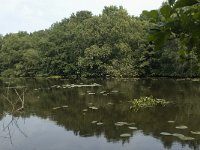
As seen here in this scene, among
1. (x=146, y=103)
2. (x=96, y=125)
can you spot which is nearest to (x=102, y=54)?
(x=146, y=103)

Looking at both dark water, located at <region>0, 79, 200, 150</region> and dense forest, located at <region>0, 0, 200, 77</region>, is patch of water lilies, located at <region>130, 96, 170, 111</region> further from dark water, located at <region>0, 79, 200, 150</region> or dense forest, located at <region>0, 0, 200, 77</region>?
dense forest, located at <region>0, 0, 200, 77</region>

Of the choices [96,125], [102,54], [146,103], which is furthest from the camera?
[102,54]

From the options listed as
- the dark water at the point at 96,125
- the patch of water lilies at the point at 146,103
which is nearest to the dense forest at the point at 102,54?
the patch of water lilies at the point at 146,103

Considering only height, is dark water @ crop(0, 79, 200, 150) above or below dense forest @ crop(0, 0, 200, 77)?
below

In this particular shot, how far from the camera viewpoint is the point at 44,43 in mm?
59031

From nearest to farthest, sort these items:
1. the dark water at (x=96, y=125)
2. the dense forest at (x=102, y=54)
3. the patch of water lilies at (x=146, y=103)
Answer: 1. the dark water at (x=96, y=125)
2. the patch of water lilies at (x=146, y=103)
3. the dense forest at (x=102, y=54)

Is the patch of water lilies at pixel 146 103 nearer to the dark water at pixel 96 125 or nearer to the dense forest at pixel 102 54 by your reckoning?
the dark water at pixel 96 125

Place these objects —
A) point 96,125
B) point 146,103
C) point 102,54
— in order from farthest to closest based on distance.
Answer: point 102,54 → point 146,103 → point 96,125

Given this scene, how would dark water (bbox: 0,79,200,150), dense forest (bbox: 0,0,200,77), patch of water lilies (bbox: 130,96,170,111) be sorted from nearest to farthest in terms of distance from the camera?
dark water (bbox: 0,79,200,150) < patch of water lilies (bbox: 130,96,170,111) < dense forest (bbox: 0,0,200,77)

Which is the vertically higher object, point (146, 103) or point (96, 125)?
point (146, 103)

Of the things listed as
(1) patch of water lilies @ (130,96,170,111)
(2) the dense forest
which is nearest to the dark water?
(1) patch of water lilies @ (130,96,170,111)

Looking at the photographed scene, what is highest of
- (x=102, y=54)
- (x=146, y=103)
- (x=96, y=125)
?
(x=102, y=54)

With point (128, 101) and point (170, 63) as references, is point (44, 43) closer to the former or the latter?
point (170, 63)

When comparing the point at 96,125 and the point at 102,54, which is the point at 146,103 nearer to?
the point at 96,125
